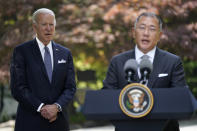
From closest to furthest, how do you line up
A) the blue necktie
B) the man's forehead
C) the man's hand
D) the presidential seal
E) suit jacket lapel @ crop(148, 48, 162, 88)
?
the presidential seal → suit jacket lapel @ crop(148, 48, 162, 88) → the man's forehead → the man's hand → the blue necktie

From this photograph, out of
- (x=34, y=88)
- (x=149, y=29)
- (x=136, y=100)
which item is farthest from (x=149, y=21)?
(x=34, y=88)

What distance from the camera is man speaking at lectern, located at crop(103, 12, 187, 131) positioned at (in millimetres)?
3650

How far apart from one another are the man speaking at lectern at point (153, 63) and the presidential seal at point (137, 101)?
41 centimetres

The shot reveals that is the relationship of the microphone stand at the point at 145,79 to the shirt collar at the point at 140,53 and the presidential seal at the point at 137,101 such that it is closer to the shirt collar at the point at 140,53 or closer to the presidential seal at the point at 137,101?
the presidential seal at the point at 137,101

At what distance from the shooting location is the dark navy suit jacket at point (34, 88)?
4.68 m

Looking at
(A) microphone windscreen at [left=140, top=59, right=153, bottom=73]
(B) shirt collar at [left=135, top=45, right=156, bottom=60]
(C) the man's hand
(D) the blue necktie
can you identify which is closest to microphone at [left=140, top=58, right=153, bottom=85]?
(A) microphone windscreen at [left=140, top=59, right=153, bottom=73]

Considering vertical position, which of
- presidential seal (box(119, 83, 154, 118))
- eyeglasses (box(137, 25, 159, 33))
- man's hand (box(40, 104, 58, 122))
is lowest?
man's hand (box(40, 104, 58, 122))

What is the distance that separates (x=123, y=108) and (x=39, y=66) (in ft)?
5.63

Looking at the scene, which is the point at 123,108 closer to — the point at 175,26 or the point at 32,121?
the point at 32,121

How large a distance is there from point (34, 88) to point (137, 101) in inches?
69.3

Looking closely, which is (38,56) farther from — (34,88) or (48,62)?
(34,88)

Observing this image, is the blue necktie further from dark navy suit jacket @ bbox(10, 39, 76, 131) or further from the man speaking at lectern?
the man speaking at lectern

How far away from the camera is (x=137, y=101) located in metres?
3.19

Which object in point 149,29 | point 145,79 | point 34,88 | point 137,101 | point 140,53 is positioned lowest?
point 34,88
